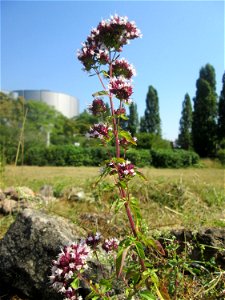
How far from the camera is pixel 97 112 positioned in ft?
8.43

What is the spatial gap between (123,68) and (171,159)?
24864 millimetres

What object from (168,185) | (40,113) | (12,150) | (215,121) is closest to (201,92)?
(215,121)

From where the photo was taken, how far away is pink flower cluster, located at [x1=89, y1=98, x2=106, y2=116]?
2547 millimetres

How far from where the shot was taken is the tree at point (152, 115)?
4875 centimetres

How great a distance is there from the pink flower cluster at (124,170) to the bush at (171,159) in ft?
81.6

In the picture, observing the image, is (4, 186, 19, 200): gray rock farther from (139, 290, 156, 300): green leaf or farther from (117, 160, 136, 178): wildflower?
(139, 290, 156, 300): green leaf

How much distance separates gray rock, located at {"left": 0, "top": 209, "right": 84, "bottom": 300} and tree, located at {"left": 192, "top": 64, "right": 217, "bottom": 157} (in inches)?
1345

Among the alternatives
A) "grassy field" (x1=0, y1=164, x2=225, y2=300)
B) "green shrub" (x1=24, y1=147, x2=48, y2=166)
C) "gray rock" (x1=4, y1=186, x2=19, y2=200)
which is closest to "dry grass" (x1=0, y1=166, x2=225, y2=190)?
"grassy field" (x1=0, y1=164, x2=225, y2=300)

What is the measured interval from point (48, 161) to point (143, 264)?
25068 millimetres

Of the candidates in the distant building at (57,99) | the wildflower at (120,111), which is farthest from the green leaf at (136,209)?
the distant building at (57,99)

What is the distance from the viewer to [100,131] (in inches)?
96.3

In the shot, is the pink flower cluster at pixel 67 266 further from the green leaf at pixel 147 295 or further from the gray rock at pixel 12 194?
the gray rock at pixel 12 194

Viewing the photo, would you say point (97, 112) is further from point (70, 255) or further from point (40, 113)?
point (40, 113)

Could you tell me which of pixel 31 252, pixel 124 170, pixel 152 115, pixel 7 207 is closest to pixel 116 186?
pixel 124 170
